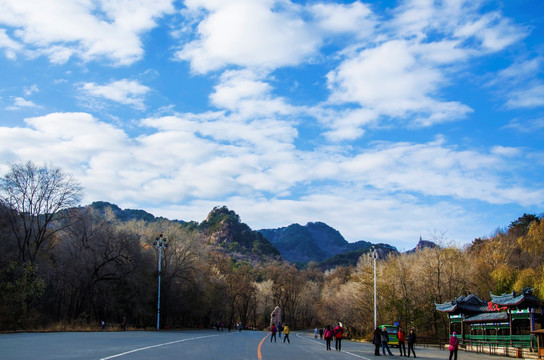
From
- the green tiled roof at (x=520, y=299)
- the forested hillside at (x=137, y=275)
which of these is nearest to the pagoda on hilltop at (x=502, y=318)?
the green tiled roof at (x=520, y=299)

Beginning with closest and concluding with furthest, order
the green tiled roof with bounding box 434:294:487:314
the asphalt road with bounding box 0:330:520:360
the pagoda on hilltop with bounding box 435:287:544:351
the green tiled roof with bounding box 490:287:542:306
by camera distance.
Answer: the asphalt road with bounding box 0:330:520:360
the green tiled roof with bounding box 490:287:542:306
the pagoda on hilltop with bounding box 435:287:544:351
the green tiled roof with bounding box 434:294:487:314

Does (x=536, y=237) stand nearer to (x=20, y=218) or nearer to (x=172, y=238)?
(x=172, y=238)

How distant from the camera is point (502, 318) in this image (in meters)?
35.9

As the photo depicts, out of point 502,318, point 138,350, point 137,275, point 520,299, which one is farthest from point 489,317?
point 137,275

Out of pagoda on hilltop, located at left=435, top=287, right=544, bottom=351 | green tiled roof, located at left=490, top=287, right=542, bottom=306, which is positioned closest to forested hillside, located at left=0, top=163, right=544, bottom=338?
pagoda on hilltop, located at left=435, top=287, right=544, bottom=351

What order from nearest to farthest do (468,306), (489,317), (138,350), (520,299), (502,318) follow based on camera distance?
1. (138,350)
2. (520,299)
3. (502,318)
4. (489,317)
5. (468,306)

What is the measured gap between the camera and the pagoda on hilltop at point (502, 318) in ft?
104

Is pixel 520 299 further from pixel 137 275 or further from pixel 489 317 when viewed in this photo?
pixel 137 275

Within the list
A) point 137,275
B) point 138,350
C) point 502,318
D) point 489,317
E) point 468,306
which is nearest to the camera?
point 138,350

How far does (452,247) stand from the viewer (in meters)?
63.5

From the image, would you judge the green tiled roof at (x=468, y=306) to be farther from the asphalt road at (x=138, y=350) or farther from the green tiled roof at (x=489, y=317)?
the asphalt road at (x=138, y=350)

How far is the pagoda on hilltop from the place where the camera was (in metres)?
31.8

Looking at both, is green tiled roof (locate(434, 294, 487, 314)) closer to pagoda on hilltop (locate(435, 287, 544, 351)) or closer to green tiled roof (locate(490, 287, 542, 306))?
pagoda on hilltop (locate(435, 287, 544, 351))

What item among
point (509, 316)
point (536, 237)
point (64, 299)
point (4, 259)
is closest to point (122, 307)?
point (64, 299)
